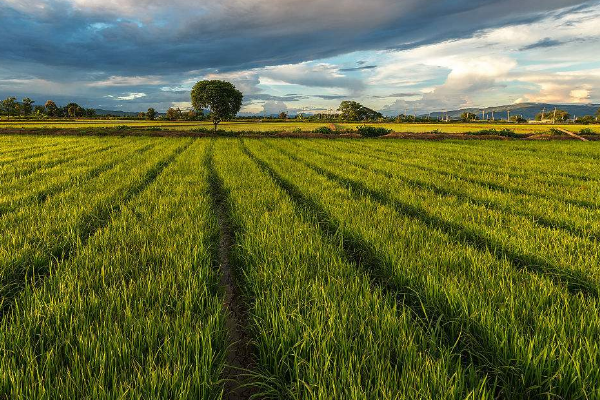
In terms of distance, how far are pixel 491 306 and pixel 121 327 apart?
317 cm

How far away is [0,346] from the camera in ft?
7.16

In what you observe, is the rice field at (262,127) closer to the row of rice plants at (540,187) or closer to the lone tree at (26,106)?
the row of rice plants at (540,187)

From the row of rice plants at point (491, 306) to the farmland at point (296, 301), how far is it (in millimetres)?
20

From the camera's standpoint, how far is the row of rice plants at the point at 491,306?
79.3 inches

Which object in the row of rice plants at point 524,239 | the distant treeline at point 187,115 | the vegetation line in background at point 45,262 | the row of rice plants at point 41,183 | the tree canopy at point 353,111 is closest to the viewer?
the vegetation line in background at point 45,262

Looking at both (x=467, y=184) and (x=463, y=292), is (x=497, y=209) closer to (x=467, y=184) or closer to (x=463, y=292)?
(x=467, y=184)

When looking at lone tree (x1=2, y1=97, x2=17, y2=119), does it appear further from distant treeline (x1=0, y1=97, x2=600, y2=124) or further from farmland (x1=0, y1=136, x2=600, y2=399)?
farmland (x1=0, y1=136, x2=600, y2=399)

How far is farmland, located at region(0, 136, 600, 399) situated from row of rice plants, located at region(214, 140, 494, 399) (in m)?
0.02

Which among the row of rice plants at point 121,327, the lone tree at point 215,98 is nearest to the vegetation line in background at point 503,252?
the row of rice plants at point 121,327

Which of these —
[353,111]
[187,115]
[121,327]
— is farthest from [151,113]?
[121,327]

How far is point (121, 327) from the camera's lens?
2.44 m

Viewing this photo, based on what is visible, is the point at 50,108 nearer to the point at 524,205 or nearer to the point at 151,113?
the point at 151,113

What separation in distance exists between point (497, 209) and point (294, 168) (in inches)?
305

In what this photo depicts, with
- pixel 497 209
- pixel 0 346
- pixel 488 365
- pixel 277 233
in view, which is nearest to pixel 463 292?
pixel 488 365
